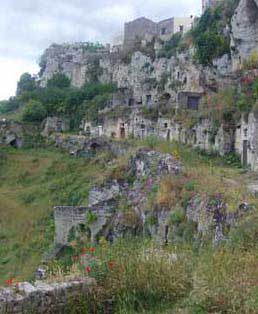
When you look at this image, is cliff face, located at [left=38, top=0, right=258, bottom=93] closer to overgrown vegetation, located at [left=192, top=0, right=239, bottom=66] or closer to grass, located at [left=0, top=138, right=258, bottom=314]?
overgrown vegetation, located at [left=192, top=0, right=239, bottom=66]

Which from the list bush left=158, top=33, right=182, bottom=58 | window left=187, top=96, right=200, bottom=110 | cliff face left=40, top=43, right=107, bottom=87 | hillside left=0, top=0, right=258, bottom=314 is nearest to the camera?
hillside left=0, top=0, right=258, bottom=314

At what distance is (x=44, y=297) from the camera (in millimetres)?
6246

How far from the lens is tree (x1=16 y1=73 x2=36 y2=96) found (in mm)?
68350

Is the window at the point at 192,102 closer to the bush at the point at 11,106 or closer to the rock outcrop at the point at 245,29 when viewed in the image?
the rock outcrop at the point at 245,29

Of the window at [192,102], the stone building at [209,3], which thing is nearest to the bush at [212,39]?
the stone building at [209,3]

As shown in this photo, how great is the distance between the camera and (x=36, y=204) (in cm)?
2583

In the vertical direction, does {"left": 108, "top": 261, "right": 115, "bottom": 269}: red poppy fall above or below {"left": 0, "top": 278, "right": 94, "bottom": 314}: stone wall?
above

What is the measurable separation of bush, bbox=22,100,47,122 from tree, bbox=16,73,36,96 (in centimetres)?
2050

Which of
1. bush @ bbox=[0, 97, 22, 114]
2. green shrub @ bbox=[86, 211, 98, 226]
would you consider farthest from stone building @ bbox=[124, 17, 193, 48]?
green shrub @ bbox=[86, 211, 98, 226]

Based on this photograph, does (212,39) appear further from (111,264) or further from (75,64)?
(111,264)

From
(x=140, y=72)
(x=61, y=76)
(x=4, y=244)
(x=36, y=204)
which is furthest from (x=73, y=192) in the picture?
(x=61, y=76)

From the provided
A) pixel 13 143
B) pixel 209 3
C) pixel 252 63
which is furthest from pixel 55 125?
pixel 209 3

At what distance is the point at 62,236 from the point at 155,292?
413 inches

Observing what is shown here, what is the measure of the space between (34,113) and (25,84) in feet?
Answer: 87.1
